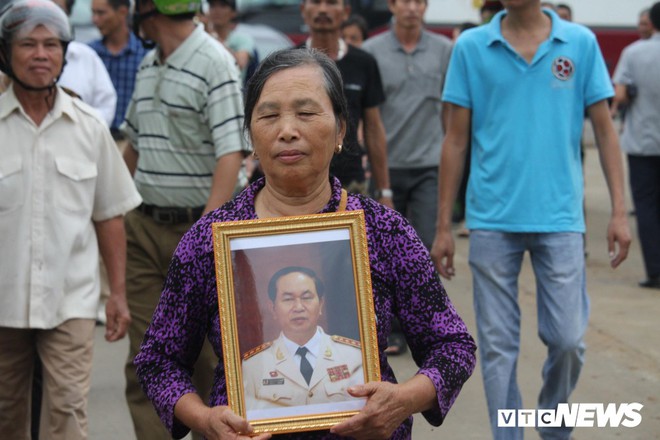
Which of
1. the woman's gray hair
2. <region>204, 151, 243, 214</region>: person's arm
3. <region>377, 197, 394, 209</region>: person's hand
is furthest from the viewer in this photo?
<region>377, 197, 394, 209</region>: person's hand

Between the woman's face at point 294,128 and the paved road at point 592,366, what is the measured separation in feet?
11.1

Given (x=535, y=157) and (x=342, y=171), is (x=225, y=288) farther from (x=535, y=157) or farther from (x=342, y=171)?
(x=342, y=171)

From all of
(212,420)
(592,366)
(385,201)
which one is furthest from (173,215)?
(592,366)

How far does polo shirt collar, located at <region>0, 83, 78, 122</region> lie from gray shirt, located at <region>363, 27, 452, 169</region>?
3.46 m

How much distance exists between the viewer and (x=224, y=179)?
529cm

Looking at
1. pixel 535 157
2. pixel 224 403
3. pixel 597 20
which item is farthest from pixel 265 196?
pixel 597 20

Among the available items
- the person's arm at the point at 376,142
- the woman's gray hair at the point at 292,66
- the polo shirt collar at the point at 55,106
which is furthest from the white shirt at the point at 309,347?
the person's arm at the point at 376,142

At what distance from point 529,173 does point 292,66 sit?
234 cm

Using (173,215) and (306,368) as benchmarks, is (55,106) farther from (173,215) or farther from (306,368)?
(306,368)

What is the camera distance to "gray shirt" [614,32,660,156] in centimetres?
1044

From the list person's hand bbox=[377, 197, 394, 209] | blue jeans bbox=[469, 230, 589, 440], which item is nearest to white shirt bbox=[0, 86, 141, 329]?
blue jeans bbox=[469, 230, 589, 440]

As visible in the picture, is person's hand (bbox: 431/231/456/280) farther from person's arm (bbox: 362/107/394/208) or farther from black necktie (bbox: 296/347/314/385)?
black necktie (bbox: 296/347/314/385)

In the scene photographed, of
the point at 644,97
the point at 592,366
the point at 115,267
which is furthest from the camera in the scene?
the point at 644,97

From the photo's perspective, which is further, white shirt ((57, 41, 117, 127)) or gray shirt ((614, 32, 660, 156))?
gray shirt ((614, 32, 660, 156))
